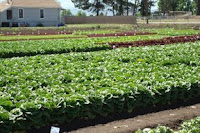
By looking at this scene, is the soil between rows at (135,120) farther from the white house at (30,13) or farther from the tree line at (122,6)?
the tree line at (122,6)

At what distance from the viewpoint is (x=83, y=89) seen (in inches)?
304

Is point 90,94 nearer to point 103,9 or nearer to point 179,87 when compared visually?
point 179,87

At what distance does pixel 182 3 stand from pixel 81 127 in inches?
3505

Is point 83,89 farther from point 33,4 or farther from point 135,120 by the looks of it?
point 33,4

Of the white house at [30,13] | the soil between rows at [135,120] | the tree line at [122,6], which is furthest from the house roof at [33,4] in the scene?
the soil between rows at [135,120]

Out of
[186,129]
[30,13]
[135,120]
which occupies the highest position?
[30,13]

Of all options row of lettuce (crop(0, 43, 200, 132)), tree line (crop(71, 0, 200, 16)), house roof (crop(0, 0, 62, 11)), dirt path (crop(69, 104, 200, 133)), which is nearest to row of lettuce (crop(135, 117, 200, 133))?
dirt path (crop(69, 104, 200, 133))

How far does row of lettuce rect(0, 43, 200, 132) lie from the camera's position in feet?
21.3

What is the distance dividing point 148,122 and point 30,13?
45.4 m

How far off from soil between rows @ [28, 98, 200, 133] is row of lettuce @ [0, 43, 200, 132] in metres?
0.12

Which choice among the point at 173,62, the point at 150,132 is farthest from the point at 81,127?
the point at 173,62

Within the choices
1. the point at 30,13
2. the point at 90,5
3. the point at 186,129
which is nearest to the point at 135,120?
the point at 186,129

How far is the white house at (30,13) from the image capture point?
48.9 metres

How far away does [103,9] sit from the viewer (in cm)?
7675
